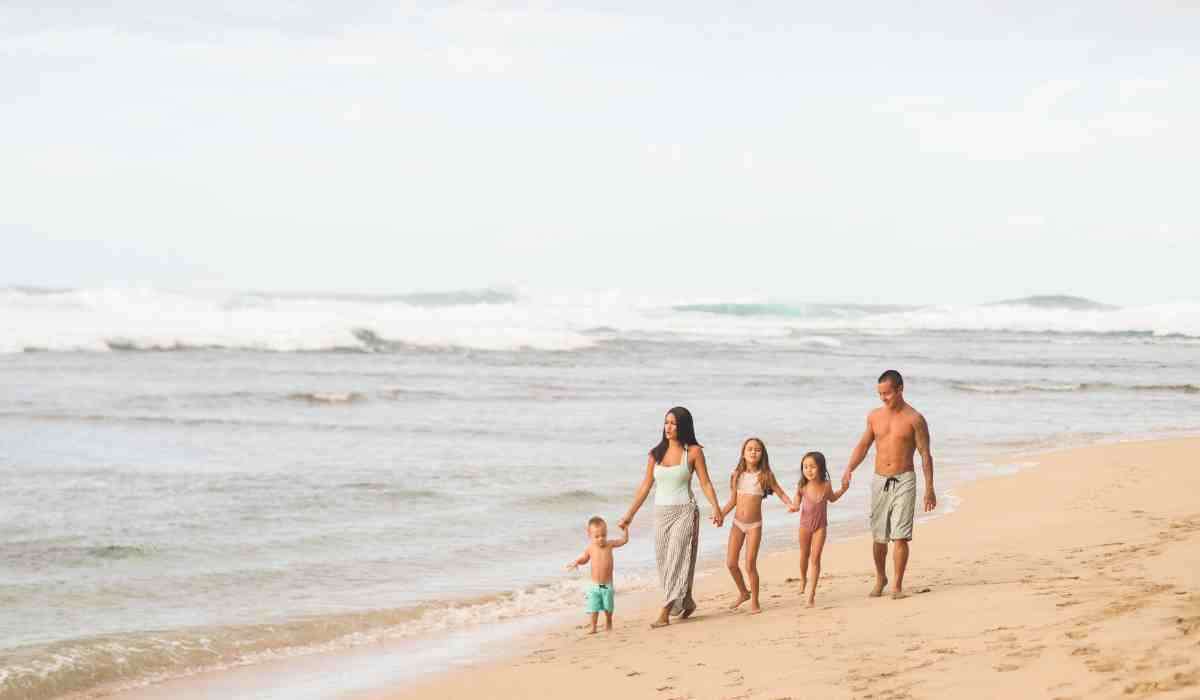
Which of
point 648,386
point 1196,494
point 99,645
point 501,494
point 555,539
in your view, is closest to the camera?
point 99,645

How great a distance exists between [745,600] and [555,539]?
3.59 m

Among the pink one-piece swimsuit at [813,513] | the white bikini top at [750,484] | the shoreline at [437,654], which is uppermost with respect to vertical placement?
the white bikini top at [750,484]

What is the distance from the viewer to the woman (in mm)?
7906

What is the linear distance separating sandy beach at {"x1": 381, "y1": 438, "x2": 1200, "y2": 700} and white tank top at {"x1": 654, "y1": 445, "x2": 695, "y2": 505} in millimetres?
786

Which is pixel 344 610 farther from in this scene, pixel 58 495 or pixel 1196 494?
pixel 1196 494

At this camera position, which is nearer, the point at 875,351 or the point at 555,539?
the point at 555,539

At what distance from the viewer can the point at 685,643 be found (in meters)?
7.26

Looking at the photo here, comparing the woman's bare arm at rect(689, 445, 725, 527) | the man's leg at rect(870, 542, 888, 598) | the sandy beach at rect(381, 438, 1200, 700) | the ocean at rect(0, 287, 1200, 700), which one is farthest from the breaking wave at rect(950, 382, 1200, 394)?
the woman's bare arm at rect(689, 445, 725, 527)

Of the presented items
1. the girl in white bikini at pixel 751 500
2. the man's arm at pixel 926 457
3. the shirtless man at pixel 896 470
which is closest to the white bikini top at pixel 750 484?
the girl in white bikini at pixel 751 500

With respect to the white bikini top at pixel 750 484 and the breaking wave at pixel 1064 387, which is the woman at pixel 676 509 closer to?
the white bikini top at pixel 750 484

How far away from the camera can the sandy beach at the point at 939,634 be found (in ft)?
17.6

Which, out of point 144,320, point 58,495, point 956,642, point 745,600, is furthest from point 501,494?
point 144,320

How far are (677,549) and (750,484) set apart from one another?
0.62 meters

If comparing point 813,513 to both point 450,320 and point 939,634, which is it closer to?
point 939,634
